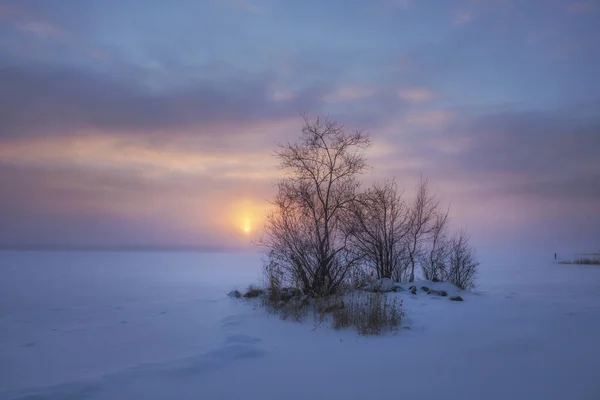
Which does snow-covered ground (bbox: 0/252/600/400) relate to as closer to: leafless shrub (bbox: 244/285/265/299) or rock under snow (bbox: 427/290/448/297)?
rock under snow (bbox: 427/290/448/297)

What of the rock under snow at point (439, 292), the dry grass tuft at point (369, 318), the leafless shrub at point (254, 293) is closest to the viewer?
the dry grass tuft at point (369, 318)

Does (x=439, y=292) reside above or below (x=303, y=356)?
above

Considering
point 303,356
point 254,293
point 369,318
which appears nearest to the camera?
point 303,356

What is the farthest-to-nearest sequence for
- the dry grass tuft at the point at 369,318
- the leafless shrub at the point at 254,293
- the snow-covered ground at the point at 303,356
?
the leafless shrub at the point at 254,293 < the dry grass tuft at the point at 369,318 < the snow-covered ground at the point at 303,356

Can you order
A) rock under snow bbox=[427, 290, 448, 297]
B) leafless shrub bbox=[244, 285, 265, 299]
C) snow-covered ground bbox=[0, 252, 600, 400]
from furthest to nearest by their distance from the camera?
leafless shrub bbox=[244, 285, 265, 299] < rock under snow bbox=[427, 290, 448, 297] < snow-covered ground bbox=[0, 252, 600, 400]

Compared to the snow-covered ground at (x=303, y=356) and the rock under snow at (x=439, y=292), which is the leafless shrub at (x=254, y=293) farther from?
the rock under snow at (x=439, y=292)

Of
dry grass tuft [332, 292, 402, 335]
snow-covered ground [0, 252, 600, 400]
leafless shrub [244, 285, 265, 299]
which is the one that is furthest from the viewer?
leafless shrub [244, 285, 265, 299]

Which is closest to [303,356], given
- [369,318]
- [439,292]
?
[369,318]

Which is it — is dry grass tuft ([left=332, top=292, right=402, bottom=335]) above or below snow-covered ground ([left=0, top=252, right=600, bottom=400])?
above

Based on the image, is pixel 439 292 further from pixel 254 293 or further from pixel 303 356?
pixel 303 356

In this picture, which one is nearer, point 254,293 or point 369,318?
point 369,318

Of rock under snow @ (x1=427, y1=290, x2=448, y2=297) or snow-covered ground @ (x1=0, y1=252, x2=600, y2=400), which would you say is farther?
rock under snow @ (x1=427, y1=290, x2=448, y2=297)

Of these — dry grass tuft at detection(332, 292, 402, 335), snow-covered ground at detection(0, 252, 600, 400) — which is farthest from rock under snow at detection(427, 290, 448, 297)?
dry grass tuft at detection(332, 292, 402, 335)

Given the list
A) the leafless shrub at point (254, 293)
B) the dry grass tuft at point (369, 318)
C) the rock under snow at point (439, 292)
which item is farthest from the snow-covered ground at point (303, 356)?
the leafless shrub at point (254, 293)
